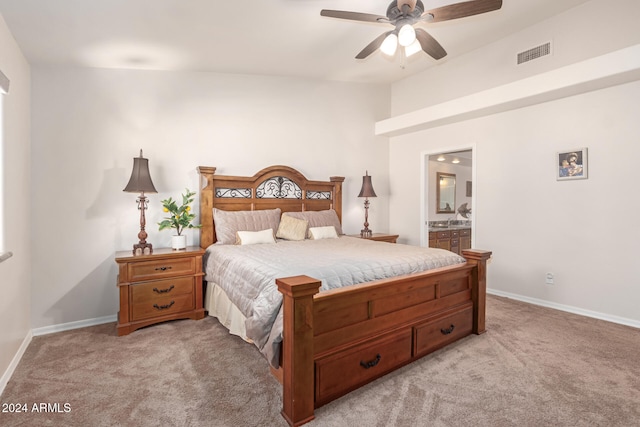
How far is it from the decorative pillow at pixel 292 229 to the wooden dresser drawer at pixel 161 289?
1.14 metres

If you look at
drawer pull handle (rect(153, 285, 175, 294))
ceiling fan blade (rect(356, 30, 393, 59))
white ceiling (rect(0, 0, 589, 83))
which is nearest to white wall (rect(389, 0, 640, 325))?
white ceiling (rect(0, 0, 589, 83))

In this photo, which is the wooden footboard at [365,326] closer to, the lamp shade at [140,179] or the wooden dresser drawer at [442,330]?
the wooden dresser drawer at [442,330]

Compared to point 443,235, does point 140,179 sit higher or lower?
higher

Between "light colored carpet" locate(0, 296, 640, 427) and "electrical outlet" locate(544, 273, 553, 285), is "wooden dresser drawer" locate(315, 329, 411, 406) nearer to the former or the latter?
"light colored carpet" locate(0, 296, 640, 427)

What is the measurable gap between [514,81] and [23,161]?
5145 mm

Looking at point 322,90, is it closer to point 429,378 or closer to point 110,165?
point 110,165

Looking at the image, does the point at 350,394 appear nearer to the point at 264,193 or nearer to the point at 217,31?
the point at 264,193

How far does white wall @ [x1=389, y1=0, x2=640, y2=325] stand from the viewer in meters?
3.21

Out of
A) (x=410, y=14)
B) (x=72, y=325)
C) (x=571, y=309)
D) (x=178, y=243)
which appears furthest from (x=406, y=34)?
(x=72, y=325)

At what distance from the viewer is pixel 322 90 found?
189 inches

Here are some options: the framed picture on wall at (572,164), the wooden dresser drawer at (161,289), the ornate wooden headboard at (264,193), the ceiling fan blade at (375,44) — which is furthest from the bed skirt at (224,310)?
the framed picture on wall at (572,164)

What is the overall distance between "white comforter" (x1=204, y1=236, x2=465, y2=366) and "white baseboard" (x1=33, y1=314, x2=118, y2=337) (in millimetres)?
1148

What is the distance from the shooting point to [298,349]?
1719 millimetres

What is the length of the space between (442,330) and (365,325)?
865mm
